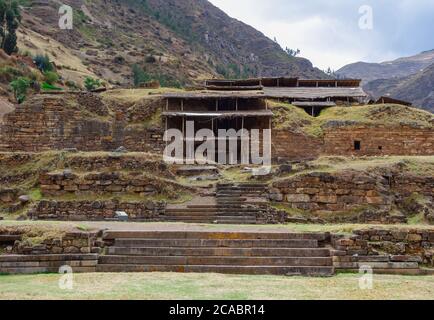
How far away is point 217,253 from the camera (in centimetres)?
1081

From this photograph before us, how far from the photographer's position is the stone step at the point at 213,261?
10.5m

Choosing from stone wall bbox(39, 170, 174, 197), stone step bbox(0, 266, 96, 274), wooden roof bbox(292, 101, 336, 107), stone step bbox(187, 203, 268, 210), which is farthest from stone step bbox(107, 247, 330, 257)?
wooden roof bbox(292, 101, 336, 107)

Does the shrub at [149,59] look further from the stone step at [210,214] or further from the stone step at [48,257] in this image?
the stone step at [48,257]

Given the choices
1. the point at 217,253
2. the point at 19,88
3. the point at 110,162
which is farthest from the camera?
the point at 19,88

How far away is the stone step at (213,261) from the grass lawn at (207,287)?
2.04 ft

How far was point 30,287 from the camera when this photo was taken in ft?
27.9

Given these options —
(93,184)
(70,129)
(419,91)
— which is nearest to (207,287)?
(93,184)

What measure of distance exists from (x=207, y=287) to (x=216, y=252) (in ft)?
7.07

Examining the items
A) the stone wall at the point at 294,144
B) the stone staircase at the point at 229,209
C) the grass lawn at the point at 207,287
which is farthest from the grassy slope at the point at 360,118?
the grass lawn at the point at 207,287

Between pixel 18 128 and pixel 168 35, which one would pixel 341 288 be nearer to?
pixel 18 128

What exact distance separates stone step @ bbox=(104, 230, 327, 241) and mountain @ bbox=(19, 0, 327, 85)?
181 ft

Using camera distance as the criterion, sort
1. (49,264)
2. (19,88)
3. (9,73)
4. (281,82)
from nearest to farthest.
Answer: (49,264)
(19,88)
(281,82)
(9,73)

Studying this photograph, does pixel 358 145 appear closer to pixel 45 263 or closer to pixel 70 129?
pixel 70 129

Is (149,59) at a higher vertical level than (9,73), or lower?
higher
